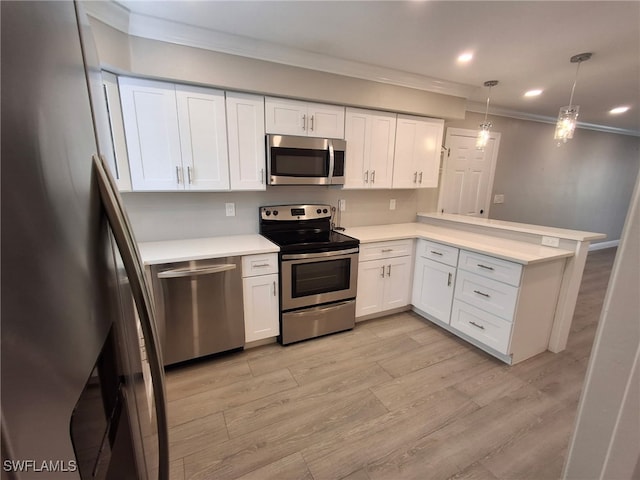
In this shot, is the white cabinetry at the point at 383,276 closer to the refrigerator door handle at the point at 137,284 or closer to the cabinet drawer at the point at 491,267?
the cabinet drawer at the point at 491,267

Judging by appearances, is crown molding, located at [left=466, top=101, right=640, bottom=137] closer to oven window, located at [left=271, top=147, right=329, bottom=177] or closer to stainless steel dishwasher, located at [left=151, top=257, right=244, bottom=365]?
oven window, located at [left=271, top=147, right=329, bottom=177]

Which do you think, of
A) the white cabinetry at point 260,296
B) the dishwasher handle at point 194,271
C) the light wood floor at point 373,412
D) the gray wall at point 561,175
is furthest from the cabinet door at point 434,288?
the gray wall at point 561,175

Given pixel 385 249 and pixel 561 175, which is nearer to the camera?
pixel 385 249

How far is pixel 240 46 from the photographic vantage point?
220 cm

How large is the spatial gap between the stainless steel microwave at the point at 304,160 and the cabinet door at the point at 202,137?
1.30 ft

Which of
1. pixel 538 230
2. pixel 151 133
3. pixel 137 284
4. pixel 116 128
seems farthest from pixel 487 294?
pixel 116 128

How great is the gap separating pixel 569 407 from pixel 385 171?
2.45 metres

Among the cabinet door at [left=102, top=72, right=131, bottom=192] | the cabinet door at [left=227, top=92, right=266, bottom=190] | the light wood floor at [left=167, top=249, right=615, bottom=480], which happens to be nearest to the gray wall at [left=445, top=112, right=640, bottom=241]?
the cabinet door at [left=227, top=92, right=266, bottom=190]

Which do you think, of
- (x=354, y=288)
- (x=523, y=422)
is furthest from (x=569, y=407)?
(x=354, y=288)

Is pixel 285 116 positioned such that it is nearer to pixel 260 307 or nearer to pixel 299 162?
pixel 299 162

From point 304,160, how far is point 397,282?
1626 millimetres

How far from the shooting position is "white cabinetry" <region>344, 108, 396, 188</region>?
2848 millimetres

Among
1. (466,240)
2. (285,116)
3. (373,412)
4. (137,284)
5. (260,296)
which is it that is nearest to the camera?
(137,284)

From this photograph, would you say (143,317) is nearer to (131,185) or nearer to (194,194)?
(131,185)
